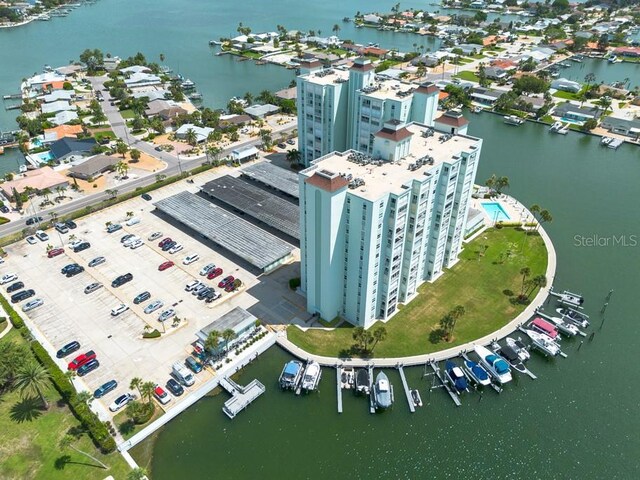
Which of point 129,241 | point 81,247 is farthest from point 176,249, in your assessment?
point 81,247

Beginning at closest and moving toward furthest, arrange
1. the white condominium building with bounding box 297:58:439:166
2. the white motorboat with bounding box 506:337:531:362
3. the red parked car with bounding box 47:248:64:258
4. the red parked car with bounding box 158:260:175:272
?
1. the white motorboat with bounding box 506:337:531:362
2. the red parked car with bounding box 158:260:175:272
3. the red parked car with bounding box 47:248:64:258
4. the white condominium building with bounding box 297:58:439:166

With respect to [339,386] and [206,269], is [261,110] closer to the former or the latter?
[206,269]

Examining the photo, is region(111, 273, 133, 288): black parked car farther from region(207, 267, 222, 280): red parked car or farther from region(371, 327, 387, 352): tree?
region(371, 327, 387, 352): tree

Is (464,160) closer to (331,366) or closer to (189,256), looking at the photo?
(331,366)

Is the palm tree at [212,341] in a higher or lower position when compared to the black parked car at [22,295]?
higher

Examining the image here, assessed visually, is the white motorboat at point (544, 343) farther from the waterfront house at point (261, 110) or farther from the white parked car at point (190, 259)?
the waterfront house at point (261, 110)

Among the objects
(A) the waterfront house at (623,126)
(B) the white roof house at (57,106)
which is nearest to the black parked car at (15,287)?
(B) the white roof house at (57,106)

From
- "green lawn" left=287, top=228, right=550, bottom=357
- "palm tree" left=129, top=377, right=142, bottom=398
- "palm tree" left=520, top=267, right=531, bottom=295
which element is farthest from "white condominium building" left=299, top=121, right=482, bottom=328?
"palm tree" left=129, top=377, right=142, bottom=398
